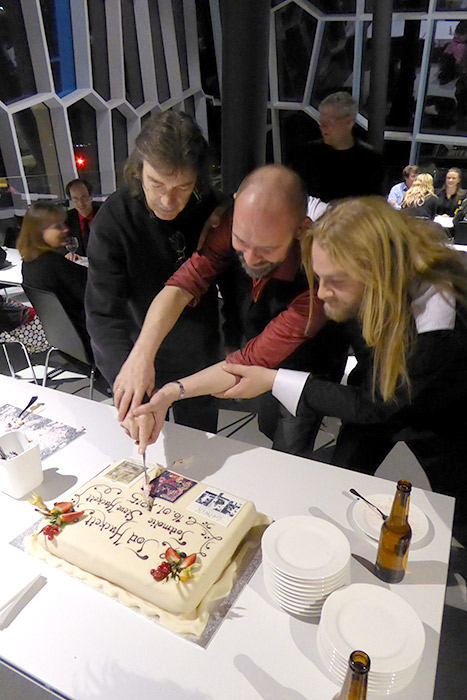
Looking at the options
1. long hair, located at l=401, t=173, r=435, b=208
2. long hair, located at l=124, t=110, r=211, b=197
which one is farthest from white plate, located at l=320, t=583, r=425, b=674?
long hair, located at l=401, t=173, r=435, b=208

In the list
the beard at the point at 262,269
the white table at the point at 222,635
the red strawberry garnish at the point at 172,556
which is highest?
the beard at the point at 262,269

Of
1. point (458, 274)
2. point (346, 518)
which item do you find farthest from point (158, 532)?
point (458, 274)

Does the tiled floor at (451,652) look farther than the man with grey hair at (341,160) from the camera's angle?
No

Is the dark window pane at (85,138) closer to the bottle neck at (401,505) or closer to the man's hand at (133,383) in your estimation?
the man's hand at (133,383)

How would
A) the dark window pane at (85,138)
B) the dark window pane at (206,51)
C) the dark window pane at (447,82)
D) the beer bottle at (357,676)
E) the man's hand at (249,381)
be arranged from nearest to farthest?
the beer bottle at (357,676) < the man's hand at (249,381) < the dark window pane at (447,82) < the dark window pane at (85,138) < the dark window pane at (206,51)

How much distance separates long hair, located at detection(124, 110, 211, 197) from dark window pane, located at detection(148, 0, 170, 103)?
9049mm

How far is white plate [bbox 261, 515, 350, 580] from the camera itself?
2.85ft

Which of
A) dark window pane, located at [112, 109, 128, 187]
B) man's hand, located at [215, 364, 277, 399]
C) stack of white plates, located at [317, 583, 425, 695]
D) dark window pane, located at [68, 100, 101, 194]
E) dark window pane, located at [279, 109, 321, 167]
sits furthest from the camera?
dark window pane, located at [279, 109, 321, 167]

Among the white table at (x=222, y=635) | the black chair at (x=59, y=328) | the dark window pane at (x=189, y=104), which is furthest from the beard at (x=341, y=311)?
the dark window pane at (x=189, y=104)

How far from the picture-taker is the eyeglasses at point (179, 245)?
5.34 ft

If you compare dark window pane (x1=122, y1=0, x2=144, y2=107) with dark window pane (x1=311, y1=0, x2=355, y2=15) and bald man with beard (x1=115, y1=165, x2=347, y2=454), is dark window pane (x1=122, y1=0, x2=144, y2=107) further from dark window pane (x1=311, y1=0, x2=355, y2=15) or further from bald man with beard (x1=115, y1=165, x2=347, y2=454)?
bald man with beard (x1=115, y1=165, x2=347, y2=454)

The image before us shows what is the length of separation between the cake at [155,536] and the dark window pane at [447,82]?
29.6 feet

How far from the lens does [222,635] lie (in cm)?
82

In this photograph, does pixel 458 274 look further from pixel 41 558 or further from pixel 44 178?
pixel 44 178
